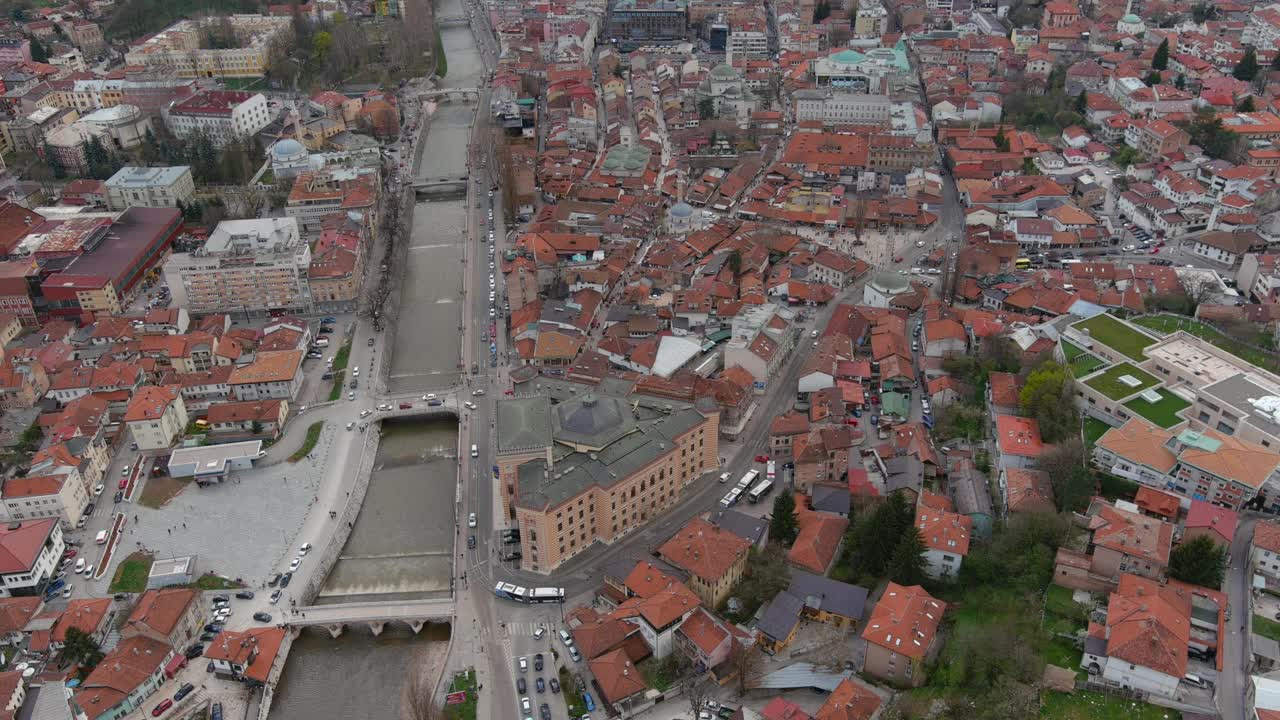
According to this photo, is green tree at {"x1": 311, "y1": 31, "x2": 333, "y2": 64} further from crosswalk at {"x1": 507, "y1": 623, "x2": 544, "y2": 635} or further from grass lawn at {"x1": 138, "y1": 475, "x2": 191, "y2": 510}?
crosswalk at {"x1": 507, "y1": 623, "x2": 544, "y2": 635}

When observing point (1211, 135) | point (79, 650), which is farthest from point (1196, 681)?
point (1211, 135)

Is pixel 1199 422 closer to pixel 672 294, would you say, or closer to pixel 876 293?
pixel 876 293

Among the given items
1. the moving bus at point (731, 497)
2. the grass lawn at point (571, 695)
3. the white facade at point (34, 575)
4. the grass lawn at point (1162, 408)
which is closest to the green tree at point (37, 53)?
the white facade at point (34, 575)

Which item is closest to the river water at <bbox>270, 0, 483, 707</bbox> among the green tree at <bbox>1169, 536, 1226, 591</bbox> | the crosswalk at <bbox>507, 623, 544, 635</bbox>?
the crosswalk at <bbox>507, 623, 544, 635</bbox>

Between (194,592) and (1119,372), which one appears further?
(1119,372)

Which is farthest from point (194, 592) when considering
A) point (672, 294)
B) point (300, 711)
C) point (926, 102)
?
point (926, 102)

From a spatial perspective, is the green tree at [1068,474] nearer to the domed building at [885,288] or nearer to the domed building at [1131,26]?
the domed building at [885,288]
